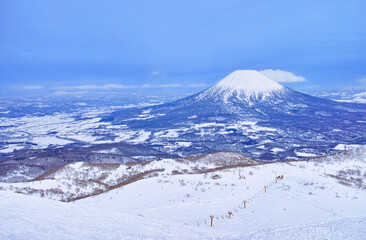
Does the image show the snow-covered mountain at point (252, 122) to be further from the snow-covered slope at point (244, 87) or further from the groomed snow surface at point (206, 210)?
the groomed snow surface at point (206, 210)

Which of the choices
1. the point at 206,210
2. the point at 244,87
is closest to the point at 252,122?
the point at 244,87

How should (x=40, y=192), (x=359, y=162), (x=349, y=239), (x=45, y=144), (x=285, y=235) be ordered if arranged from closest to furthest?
(x=349, y=239) → (x=285, y=235) → (x=40, y=192) → (x=359, y=162) → (x=45, y=144)

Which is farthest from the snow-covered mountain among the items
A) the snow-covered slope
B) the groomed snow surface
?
the groomed snow surface

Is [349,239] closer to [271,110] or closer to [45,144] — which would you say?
[45,144]

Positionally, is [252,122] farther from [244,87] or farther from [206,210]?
[206,210]

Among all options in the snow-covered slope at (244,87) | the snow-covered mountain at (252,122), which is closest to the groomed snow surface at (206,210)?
the snow-covered mountain at (252,122)

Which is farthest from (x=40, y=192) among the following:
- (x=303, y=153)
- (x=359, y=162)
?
(x=303, y=153)
